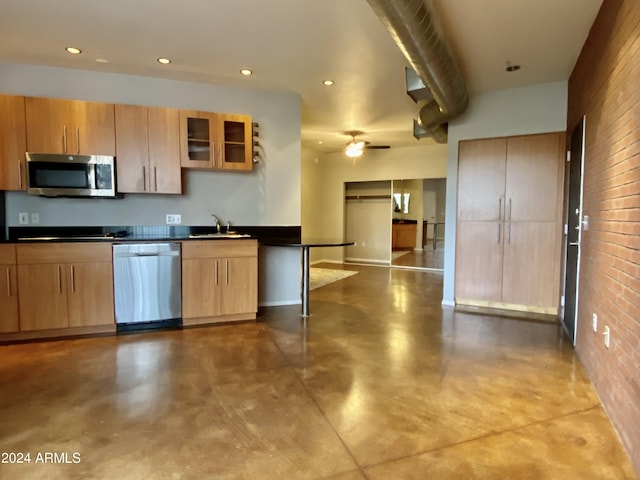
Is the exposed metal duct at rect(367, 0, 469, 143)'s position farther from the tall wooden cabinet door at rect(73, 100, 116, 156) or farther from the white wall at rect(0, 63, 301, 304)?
the tall wooden cabinet door at rect(73, 100, 116, 156)

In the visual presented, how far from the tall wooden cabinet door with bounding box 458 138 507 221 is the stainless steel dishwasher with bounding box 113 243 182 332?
3438 millimetres

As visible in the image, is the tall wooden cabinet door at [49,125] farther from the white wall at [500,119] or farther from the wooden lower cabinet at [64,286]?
the white wall at [500,119]

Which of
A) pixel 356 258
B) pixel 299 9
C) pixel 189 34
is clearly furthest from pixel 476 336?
pixel 356 258

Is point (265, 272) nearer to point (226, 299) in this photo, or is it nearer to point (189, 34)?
point (226, 299)

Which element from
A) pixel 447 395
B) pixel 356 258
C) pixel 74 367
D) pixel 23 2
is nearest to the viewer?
pixel 447 395

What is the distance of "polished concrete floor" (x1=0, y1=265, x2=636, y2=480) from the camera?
1.74m

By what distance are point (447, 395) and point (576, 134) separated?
9.34 feet

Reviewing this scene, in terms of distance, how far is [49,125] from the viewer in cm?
354

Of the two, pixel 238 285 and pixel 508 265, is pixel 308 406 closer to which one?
pixel 238 285

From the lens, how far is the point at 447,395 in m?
2.40

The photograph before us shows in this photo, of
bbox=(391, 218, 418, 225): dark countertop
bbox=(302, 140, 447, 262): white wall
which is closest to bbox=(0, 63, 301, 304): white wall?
bbox=(302, 140, 447, 262): white wall

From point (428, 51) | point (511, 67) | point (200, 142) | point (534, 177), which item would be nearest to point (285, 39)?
point (428, 51)

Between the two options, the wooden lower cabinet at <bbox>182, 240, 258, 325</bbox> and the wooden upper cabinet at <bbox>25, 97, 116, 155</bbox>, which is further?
the wooden lower cabinet at <bbox>182, 240, 258, 325</bbox>

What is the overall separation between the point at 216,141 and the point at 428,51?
7.80 ft
